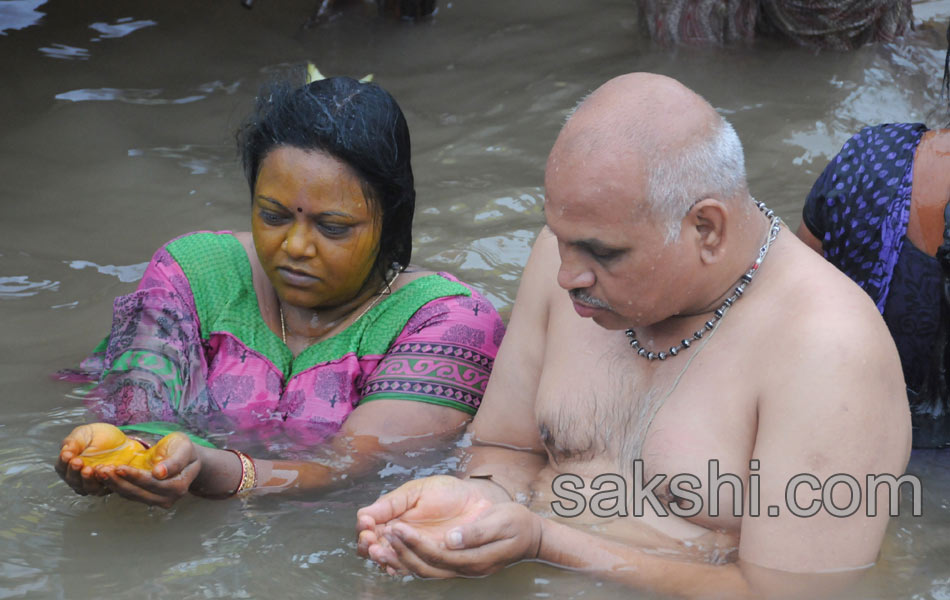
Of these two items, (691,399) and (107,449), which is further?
(107,449)

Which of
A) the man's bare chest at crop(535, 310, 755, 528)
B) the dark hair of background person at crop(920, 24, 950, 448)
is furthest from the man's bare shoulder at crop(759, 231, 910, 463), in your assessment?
the dark hair of background person at crop(920, 24, 950, 448)

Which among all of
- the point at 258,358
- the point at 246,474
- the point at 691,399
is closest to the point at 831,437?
the point at 691,399

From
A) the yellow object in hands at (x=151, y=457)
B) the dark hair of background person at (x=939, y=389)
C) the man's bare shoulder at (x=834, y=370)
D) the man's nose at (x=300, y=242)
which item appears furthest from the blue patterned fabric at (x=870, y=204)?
the yellow object in hands at (x=151, y=457)

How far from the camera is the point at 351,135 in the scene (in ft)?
11.5

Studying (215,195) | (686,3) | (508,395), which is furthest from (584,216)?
(686,3)

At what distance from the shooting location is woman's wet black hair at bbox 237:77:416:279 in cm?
350

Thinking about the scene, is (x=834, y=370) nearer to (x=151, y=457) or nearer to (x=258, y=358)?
(x=151, y=457)

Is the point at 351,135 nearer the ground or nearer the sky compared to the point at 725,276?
nearer the sky

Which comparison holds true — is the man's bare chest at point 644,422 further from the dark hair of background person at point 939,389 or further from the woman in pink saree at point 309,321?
the dark hair of background person at point 939,389

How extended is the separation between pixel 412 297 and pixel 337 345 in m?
0.28

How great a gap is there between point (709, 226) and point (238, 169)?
3.53 metres

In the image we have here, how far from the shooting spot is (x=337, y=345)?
3742 mm

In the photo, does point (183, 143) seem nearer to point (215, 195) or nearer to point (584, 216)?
point (215, 195)

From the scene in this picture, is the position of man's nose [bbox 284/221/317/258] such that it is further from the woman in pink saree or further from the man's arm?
the man's arm
